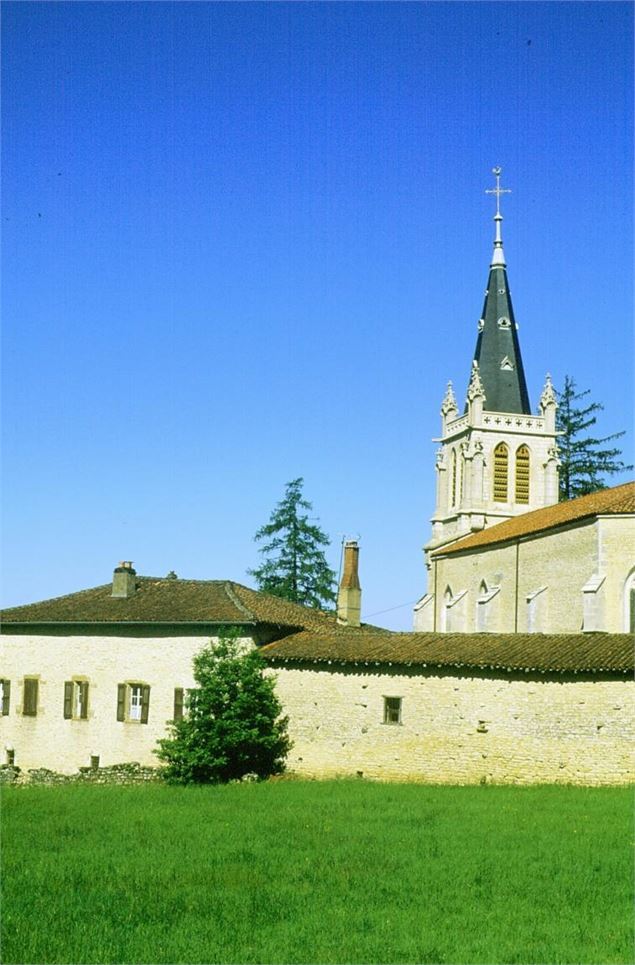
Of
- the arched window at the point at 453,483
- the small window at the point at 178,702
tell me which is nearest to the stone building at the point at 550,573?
the arched window at the point at 453,483

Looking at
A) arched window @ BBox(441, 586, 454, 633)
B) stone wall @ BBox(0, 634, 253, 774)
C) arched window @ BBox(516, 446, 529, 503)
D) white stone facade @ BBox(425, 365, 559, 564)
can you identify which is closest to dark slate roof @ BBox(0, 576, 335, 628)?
stone wall @ BBox(0, 634, 253, 774)

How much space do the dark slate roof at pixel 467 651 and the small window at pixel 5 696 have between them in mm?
10564

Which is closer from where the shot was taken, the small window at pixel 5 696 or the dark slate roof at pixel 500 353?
the small window at pixel 5 696

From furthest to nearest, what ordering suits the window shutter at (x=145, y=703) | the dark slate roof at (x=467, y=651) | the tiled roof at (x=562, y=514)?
the tiled roof at (x=562, y=514)
the window shutter at (x=145, y=703)
the dark slate roof at (x=467, y=651)

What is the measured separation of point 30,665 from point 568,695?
18.6m

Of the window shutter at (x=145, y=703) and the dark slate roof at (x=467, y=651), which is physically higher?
the dark slate roof at (x=467, y=651)

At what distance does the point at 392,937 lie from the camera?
37.6 feet

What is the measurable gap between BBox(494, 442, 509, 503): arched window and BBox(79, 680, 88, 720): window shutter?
3258 cm

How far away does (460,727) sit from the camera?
26.9 meters

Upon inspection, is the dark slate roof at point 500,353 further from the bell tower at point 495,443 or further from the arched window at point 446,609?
the arched window at point 446,609

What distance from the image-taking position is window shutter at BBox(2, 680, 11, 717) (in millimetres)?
35969

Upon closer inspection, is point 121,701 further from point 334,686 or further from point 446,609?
point 446,609

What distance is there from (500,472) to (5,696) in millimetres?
34248

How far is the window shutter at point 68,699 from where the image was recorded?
34375 millimetres
